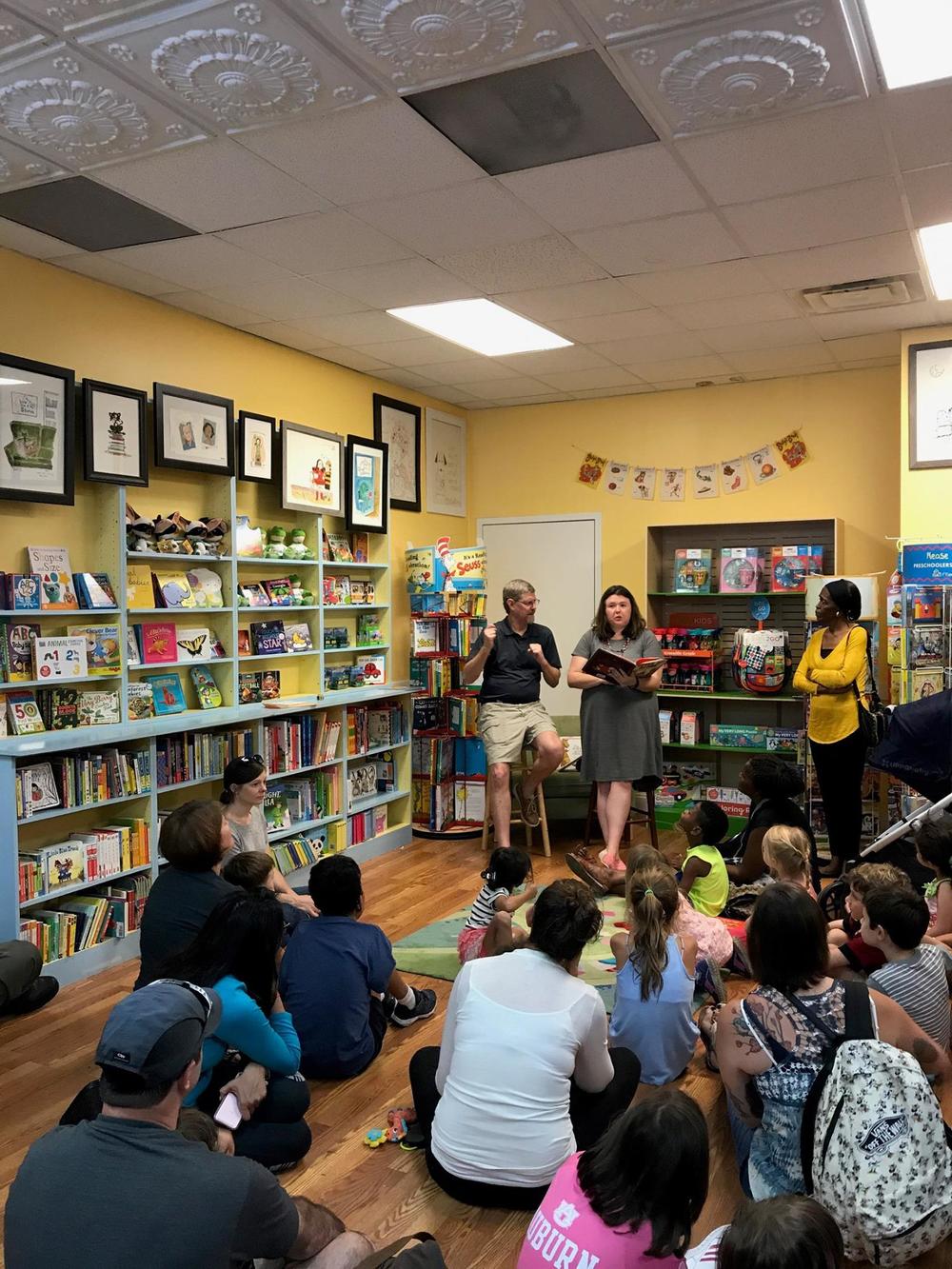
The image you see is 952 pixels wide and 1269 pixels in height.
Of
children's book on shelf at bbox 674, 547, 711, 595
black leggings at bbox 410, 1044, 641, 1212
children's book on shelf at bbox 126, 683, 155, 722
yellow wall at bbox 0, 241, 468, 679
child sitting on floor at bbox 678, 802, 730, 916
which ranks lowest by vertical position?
black leggings at bbox 410, 1044, 641, 1212

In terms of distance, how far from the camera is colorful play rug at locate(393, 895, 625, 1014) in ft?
13.1

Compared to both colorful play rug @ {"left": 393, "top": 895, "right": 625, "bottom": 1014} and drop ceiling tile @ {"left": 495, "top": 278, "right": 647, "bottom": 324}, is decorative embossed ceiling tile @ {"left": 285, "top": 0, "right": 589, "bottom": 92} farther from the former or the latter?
colorful play rug @ {"left": 393, "top": 895, "right": 625, "bottom": 1014}

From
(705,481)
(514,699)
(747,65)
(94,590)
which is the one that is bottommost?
(514,699)

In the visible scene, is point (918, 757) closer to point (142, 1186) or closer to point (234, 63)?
point (234, 63)

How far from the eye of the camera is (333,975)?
3.07 metres

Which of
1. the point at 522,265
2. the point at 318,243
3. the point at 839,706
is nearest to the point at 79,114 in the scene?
the point at 318,243

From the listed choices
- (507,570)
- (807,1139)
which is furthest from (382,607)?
(807,1139)

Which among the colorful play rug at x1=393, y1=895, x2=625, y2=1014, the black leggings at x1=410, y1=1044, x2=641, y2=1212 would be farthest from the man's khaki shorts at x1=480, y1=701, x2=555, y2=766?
the black leggings at x1=410, y1=1044, x2=641, y2=1212

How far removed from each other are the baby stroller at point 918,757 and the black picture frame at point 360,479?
3.14m

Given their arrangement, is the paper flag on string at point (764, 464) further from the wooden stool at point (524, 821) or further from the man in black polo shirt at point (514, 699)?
the wooden stool at point (524, 821)

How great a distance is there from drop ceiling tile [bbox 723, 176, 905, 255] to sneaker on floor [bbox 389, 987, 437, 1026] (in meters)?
3.09

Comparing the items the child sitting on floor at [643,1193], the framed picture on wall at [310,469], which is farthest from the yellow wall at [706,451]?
the child sitting on floor at [643,1193]

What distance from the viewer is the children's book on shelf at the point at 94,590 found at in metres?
4.18

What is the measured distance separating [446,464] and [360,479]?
1328 mm
